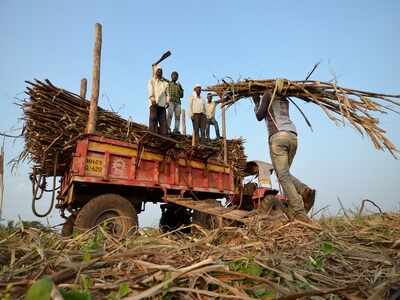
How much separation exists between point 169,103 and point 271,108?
5128 millimetres

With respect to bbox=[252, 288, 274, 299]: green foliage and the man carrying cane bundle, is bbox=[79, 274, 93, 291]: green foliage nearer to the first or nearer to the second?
bbox=[252, 288, 274, 299]: green foliage

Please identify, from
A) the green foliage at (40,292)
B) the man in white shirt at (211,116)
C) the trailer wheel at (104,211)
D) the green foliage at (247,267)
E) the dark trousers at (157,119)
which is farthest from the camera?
the man in white shirt at (211,116)

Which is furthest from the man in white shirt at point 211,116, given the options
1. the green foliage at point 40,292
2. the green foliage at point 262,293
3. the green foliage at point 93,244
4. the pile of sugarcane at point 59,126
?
the green foliage at point 40,292

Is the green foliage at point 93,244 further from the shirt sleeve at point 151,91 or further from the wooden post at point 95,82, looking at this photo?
the shirt sleeve at point 151,91

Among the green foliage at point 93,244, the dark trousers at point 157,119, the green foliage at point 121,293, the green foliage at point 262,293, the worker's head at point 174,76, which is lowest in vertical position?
the green foliage at point 262,293

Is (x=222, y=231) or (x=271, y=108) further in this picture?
(x=271, y=108)

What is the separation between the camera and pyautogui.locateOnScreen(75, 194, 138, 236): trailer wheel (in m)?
5.45

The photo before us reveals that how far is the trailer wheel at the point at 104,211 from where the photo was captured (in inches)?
214

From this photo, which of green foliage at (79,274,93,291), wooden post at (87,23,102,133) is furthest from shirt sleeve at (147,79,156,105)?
green foliage at (79,274,93,291)

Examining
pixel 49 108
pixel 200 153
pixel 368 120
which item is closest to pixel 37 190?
pixel 49 108

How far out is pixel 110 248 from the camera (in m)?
1.93

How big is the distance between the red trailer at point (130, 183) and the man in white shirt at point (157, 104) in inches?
41.0

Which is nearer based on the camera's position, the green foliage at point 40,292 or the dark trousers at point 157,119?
the green foliage at point 40,292

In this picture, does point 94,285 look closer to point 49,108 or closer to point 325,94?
point 325,94
